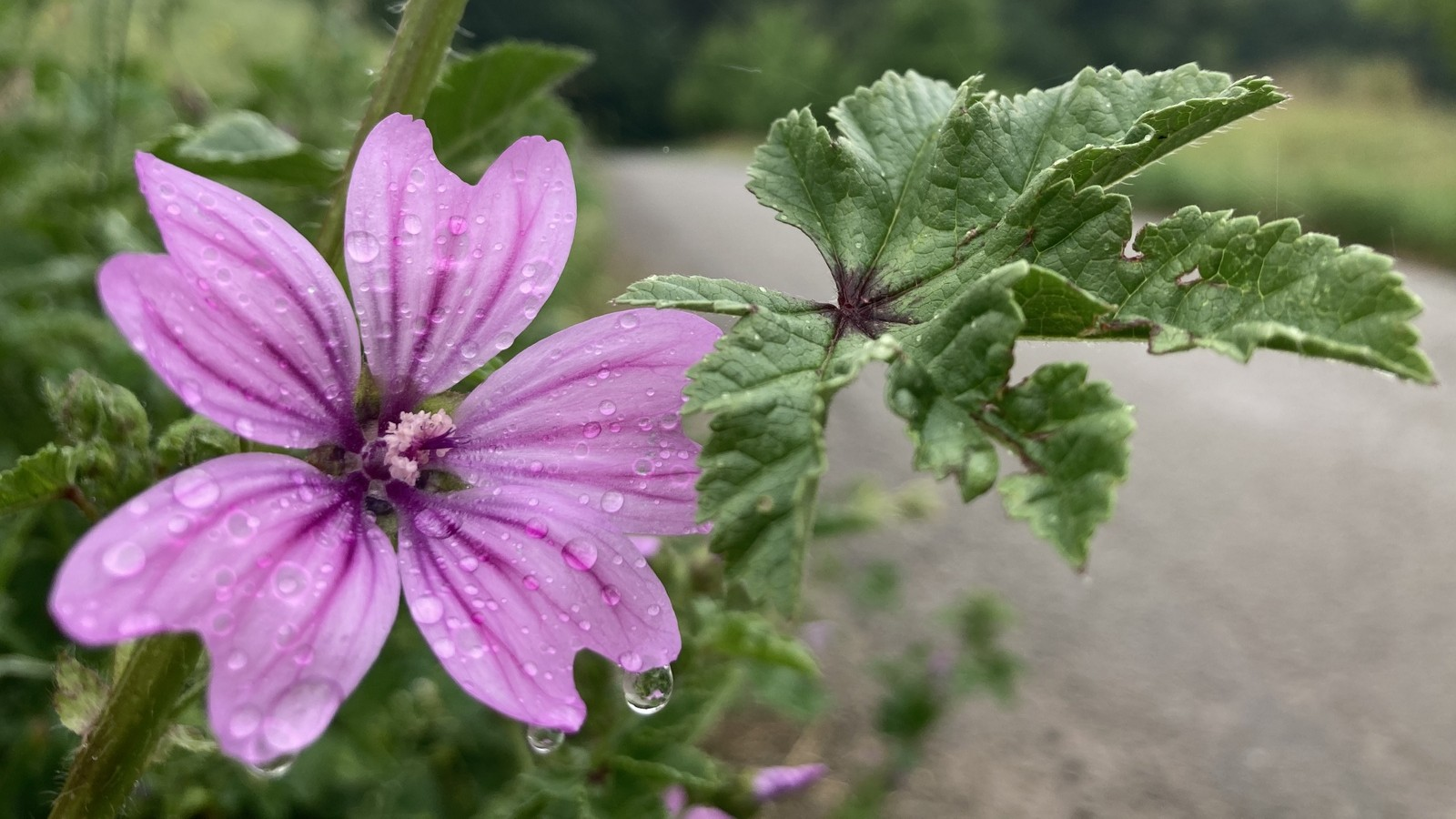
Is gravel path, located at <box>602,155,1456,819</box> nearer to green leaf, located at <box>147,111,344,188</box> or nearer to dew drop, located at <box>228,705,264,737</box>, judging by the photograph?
green leaf, located at <box>147,111,344,188</box>

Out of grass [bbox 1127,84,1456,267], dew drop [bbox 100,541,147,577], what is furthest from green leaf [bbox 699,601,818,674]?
grass [bbox 1127,84,1456,267]

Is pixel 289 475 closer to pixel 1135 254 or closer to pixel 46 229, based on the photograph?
pixel 1135 254

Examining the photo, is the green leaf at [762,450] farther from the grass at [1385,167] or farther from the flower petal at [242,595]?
the grass at [1385,167]

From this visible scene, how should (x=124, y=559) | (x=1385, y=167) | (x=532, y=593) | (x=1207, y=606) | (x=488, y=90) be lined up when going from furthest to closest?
(x=1385, y=167)
(x=1207, y=606)
(x=488, y=90)
(x=532, y=593)
(x=124, y=559)

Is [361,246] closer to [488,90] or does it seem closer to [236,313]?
[236,313]

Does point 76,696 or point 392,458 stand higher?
point 392,458

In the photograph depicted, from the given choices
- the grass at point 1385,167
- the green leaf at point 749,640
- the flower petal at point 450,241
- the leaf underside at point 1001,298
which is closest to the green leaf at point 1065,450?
the leaf underside at point 1001,298

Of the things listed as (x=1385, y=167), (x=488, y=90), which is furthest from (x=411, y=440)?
(x=1385, y=167)
